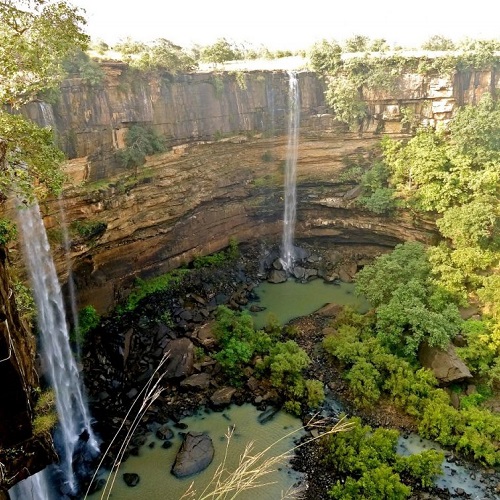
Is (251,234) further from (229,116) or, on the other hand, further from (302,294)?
(229,116)

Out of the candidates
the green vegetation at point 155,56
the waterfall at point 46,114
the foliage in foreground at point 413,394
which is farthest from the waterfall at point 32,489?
the green vegetation at point 155,56

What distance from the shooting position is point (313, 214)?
24422 millimetres

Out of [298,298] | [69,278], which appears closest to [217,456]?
[69,278]

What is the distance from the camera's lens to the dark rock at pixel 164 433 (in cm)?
1315

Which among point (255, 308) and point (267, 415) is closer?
point (267, 415)

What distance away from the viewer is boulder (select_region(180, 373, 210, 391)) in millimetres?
14831

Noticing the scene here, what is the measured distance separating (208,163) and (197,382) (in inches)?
399

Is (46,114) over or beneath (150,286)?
over

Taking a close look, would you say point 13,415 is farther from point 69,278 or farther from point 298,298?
point 298,298

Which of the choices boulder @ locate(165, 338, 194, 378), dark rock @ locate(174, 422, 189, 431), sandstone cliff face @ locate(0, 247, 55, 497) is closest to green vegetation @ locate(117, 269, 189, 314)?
boulder @ locate(165, 338, 194, 378)

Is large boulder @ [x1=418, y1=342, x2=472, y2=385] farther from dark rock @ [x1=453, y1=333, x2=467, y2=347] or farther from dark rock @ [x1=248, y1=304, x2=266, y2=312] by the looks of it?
dark rock @ [x1=248, y1=304, x2=266, y2=312]

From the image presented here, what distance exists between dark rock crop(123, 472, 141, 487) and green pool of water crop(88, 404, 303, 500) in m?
0.08

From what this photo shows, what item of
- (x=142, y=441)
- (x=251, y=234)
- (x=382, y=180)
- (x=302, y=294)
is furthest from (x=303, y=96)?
(x=142, y=441)

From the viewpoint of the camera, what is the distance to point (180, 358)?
15.6 meters
